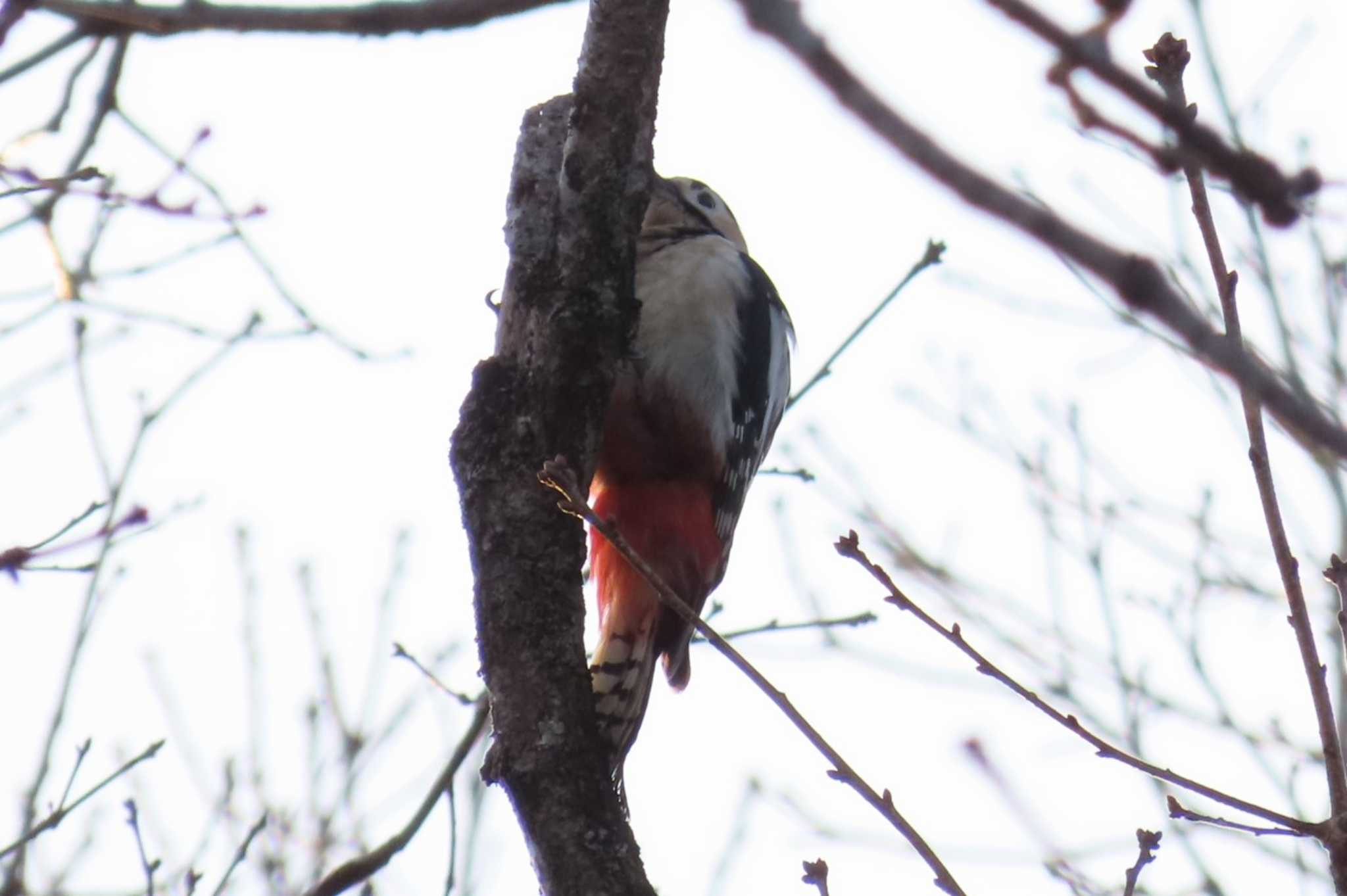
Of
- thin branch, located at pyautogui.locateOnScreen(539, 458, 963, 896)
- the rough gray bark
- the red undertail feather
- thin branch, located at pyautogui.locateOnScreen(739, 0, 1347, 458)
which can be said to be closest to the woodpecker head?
the red undertail feather

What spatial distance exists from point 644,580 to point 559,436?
38.2 inches

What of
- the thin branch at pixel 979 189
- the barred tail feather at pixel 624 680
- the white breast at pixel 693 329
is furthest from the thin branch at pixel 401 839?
the thin branch at pixel 979 189

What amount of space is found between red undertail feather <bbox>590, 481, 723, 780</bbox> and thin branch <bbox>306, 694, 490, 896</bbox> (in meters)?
0.34

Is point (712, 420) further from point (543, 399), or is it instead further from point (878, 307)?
point (543, 399)

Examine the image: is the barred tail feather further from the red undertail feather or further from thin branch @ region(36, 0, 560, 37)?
thin branch @ region(36, 0, 560, 37)

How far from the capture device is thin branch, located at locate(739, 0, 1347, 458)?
92 cm

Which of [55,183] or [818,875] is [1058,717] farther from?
[55,183]

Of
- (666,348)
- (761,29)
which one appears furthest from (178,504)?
(761,29)

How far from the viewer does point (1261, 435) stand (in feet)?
7.75

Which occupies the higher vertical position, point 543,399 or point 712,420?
point 712,420

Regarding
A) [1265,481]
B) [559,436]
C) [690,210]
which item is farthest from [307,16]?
[690,210]

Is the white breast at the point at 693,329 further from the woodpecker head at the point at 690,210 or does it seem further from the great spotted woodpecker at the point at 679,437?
the woodpecker head at the point at 690,210

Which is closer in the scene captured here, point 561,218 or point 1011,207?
point 1011,207

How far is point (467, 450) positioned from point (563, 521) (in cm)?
27
